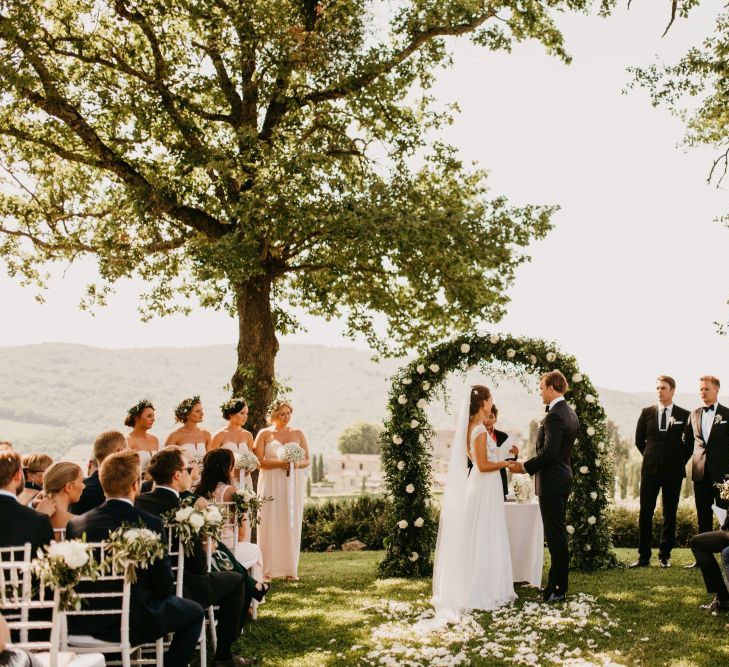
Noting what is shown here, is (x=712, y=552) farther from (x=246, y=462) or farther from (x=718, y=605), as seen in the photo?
(x=246, y=462)

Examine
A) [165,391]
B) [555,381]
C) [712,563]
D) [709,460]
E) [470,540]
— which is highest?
[165,391]

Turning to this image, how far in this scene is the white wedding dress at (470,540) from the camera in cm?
838

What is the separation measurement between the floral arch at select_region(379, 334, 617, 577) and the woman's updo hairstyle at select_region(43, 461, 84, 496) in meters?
5.86

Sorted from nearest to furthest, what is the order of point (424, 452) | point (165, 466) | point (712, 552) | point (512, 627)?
point (165, 466)
point (512, 627)
point (712, 552)
point (424, 452)

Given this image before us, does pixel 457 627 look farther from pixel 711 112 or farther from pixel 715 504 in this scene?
pixel 711 112

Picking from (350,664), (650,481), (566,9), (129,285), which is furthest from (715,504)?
(129,285)

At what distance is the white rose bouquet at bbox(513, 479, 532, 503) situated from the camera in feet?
31.7

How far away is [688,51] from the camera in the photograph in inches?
573

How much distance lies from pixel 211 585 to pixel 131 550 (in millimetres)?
1751

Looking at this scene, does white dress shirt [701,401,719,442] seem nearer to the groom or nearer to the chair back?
the groom

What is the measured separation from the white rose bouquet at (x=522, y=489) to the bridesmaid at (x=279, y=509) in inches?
103

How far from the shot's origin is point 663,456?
10.5 metres

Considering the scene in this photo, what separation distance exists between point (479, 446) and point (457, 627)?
1.84 metres

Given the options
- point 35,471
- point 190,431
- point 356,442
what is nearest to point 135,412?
point 190,431
